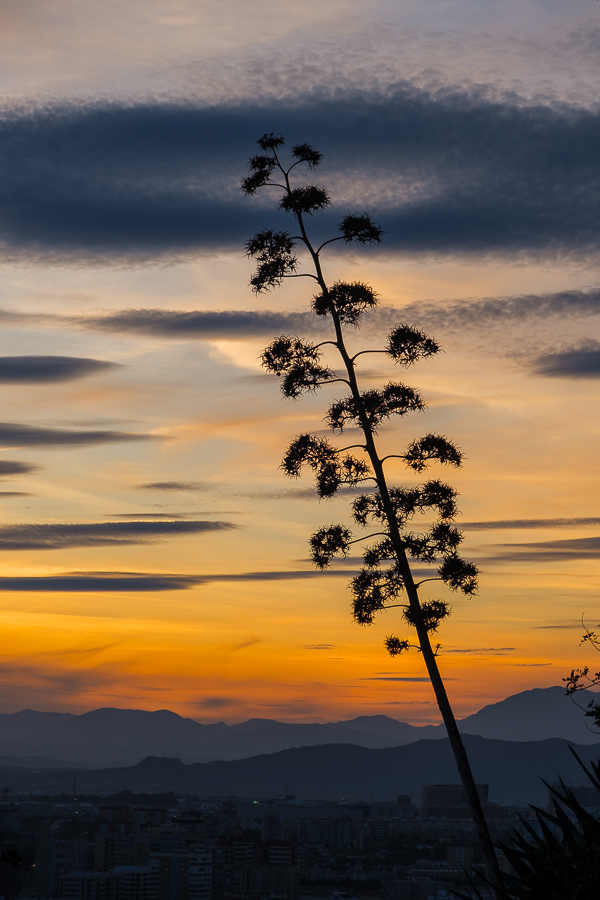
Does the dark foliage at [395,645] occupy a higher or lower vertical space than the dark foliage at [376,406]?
lower

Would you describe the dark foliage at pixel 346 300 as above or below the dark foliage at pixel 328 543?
above

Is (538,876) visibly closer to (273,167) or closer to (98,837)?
(273,167)

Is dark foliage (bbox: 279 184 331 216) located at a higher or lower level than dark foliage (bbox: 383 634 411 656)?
higher

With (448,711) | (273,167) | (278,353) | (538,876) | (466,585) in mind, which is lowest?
(538,876)

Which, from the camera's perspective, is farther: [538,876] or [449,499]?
[449,499]

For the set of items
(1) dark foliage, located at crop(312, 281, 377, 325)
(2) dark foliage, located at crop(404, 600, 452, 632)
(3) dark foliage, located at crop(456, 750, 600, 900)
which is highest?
(1) dark foliage, located at crop(312, 281, 377, 325)

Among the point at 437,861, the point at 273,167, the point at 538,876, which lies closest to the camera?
the point at 538,876

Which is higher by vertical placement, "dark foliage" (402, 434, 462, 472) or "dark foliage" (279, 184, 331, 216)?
"dark foliage" (279, 184, 331, 216)

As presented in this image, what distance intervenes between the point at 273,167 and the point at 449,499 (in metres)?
7.25

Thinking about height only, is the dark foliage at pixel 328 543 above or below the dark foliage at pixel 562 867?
above

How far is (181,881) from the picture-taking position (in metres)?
123

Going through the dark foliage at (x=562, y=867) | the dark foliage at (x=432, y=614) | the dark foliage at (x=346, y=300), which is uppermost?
the dark foliage at (x=346, y=300)

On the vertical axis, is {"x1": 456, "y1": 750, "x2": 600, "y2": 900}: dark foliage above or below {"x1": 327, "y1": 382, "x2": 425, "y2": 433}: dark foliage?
below

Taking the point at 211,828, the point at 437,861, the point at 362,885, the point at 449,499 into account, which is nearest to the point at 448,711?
the point at 449,499
